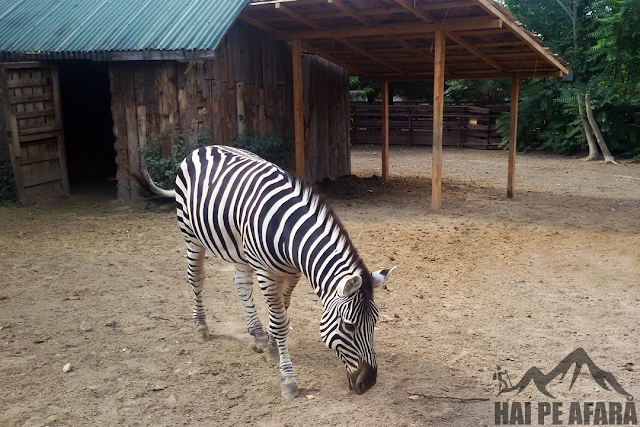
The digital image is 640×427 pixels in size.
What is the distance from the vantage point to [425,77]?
11.5 m

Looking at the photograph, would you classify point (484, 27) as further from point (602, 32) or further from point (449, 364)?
point (602, 32)

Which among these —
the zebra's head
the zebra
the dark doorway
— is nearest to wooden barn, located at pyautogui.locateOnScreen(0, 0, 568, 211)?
the dark doorway

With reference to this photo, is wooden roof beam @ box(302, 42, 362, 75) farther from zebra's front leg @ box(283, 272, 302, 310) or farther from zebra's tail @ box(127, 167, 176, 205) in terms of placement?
zebra's front leg @ box(283, 272, 302, 310)

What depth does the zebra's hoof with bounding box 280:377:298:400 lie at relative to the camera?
3.65m

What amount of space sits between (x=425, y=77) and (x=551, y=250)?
5693mm

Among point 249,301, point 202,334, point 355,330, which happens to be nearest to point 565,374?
point 355,330

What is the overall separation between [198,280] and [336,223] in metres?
1.68

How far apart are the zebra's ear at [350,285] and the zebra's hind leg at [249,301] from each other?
4.89ft

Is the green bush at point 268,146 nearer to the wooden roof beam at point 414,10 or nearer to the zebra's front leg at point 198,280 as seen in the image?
the wooden roof beam at point 414,10

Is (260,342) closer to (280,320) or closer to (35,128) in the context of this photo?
(280,320)

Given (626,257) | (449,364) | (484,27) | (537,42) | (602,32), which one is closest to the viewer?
(449,364)

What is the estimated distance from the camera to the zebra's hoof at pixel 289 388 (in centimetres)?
365

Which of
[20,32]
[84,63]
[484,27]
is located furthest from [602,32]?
[20,32]

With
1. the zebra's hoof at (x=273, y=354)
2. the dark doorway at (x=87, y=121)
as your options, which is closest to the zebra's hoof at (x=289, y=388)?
the zebra's hoof at (x=273, y=354)
